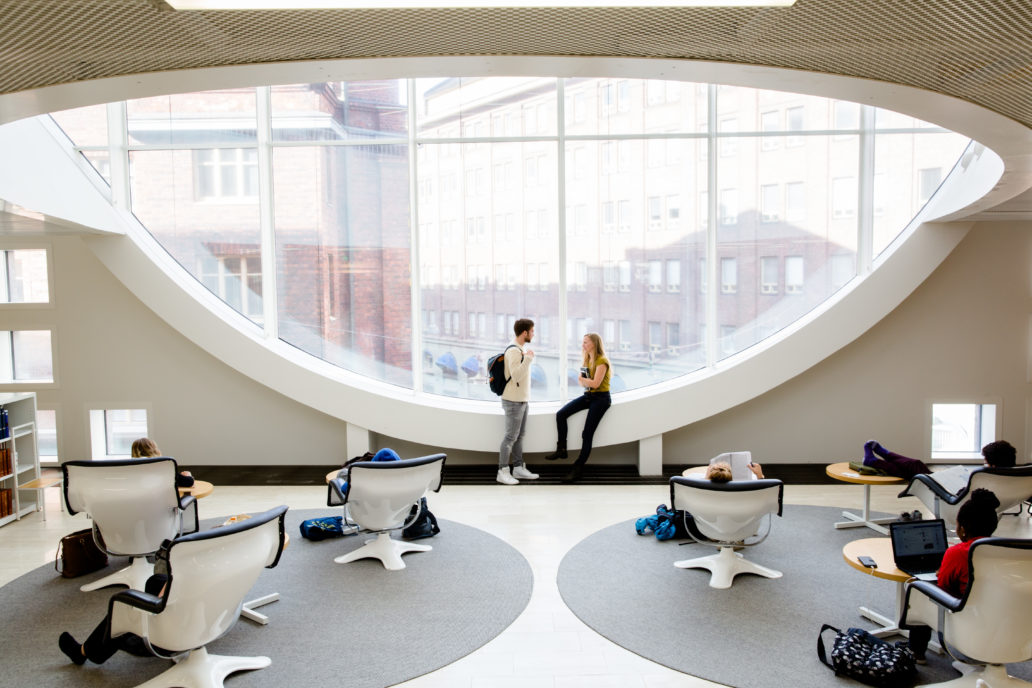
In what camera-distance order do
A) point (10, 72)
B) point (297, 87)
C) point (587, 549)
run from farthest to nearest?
point (297, 87)
point (587, 549)
point (10, 72)

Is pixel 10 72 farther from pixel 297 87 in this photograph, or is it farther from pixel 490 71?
pixel 297 87

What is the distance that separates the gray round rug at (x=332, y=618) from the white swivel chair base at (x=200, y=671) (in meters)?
0.06

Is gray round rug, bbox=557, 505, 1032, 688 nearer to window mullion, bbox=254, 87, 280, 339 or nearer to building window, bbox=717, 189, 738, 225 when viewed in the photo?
building window, bbox=717, 189, 738, 225

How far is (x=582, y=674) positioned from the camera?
4.18 m

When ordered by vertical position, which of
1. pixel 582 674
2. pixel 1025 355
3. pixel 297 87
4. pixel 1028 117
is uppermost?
pixel 297 87

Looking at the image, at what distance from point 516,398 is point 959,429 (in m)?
5.43

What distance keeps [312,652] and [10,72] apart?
3.44 metres

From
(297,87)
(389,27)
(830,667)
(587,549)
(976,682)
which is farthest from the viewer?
(297,87)

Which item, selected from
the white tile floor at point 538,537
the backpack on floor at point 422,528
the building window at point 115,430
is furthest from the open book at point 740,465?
the building window at point 115,430

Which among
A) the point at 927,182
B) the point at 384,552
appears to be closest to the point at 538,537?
the point at 384,552

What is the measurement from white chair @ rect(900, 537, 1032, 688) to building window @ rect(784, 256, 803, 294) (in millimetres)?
5543

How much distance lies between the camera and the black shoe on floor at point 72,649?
13.9 feet

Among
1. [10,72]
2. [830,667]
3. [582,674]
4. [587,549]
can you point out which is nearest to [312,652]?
[582,674]

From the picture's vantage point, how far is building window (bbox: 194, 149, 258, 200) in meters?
8.91
